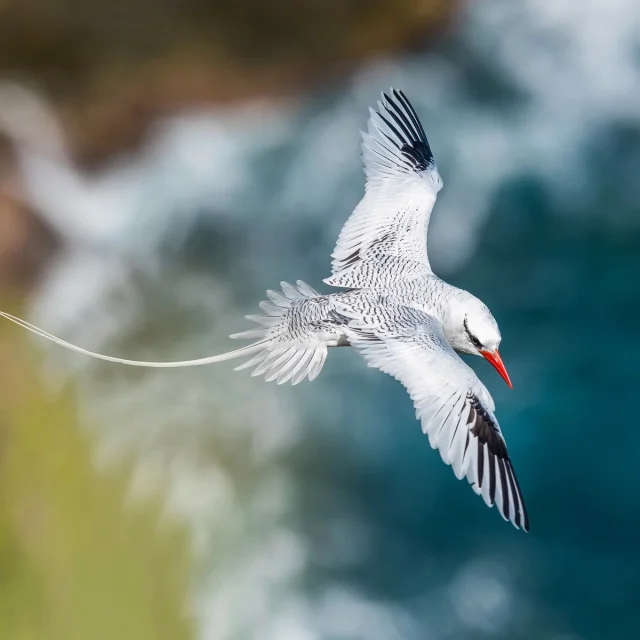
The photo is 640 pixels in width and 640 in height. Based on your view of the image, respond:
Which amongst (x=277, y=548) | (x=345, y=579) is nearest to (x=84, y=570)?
(x=277, y=548)

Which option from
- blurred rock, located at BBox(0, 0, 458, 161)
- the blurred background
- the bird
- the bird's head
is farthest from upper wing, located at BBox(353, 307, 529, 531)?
blurred rock, located at BBox(0, 0, 458, 161)

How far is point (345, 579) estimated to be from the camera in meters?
4.03

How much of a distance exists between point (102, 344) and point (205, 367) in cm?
50

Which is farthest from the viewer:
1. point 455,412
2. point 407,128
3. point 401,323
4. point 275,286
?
point 275,286

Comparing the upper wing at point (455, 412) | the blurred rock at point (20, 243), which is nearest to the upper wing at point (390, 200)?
the upper wing at point (455, 412)

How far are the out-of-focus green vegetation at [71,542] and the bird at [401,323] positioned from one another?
1.89 m

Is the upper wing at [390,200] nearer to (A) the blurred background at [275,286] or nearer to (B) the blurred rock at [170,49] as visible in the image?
Answer: (A) the blurred background at [275,286]

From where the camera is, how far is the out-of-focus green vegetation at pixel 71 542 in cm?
390

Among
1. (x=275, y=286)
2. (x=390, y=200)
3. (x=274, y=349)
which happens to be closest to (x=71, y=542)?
(x=275, y=286)

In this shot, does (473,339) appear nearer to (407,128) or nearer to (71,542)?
(407,128)

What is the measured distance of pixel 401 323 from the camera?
2.12 metres

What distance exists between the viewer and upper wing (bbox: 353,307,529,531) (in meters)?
1.97

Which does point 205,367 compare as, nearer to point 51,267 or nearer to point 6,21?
point 51,267

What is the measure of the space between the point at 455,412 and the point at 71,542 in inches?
100.0
